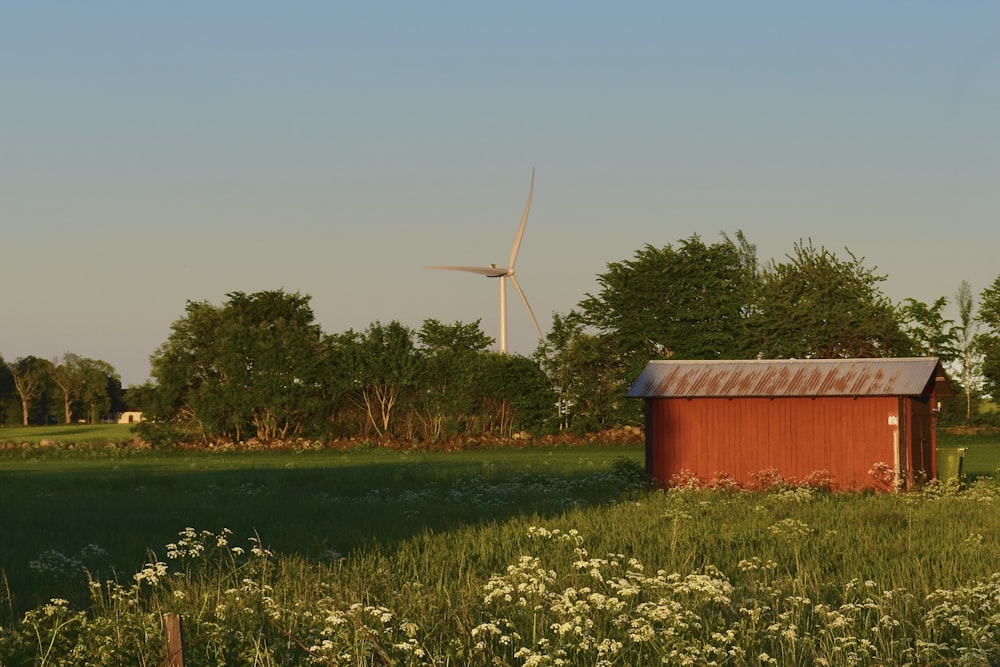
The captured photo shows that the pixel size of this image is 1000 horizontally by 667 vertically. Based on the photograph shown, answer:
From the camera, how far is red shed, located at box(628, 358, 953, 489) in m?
31.7

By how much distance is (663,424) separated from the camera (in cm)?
3375

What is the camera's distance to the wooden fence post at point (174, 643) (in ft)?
24.0

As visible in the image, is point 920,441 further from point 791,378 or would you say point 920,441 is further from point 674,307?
point 674,307

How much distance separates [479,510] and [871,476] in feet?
39.8

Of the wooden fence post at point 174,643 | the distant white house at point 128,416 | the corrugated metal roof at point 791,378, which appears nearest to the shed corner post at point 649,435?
the corrugated metal roof at point 791,378

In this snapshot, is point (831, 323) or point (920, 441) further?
point (831, 323)

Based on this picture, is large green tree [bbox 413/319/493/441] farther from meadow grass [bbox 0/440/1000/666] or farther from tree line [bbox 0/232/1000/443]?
meadow grass [bbox 0/440/1000/666]

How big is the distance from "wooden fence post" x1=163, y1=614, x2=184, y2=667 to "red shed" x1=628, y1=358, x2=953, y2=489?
26.5m

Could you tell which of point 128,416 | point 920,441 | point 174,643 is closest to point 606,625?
point 174,643

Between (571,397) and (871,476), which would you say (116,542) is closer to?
(871,476)

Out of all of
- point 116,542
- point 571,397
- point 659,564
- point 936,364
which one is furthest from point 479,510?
point 571,397

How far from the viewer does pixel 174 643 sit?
7.43m

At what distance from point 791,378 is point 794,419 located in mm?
1255

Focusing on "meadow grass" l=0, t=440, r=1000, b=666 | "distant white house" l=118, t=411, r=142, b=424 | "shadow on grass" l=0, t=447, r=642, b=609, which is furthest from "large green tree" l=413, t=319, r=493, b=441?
"distant white house" l=118, t=411, r=142, b=424
